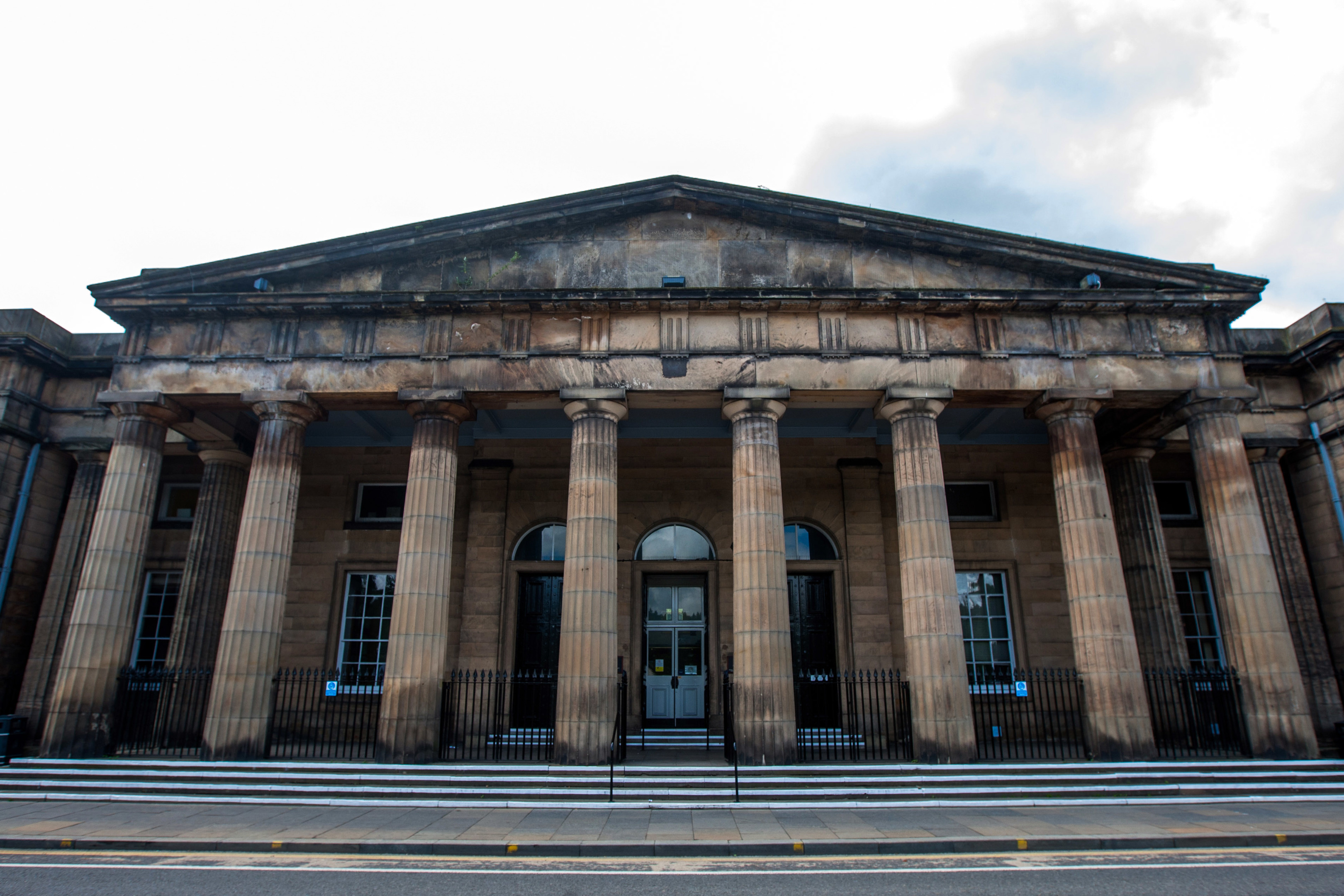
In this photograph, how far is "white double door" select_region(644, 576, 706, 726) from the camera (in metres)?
16.5

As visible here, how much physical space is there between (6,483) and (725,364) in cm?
1471

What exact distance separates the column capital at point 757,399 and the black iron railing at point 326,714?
834cm

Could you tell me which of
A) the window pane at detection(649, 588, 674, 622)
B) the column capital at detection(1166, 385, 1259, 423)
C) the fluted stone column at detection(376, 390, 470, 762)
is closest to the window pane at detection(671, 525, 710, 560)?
the window pane at detection(649, 588, 674, 622)

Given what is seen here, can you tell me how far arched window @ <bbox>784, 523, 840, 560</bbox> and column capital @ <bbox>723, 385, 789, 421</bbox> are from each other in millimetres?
4708

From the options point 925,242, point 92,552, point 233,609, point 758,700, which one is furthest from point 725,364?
point 92,552

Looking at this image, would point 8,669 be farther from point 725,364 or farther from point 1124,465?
point 1124,465

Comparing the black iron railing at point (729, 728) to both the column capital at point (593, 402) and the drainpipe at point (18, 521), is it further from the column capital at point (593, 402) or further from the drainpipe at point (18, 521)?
the drainpipe at point (18, 521)

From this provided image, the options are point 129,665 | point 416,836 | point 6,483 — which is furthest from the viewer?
point 129,665

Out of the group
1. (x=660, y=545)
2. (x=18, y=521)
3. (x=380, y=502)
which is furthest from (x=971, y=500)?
(x=18, y=521)

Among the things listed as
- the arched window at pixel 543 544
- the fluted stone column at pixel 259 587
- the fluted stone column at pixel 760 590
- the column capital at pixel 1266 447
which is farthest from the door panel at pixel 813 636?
the fluted stone column at pixel 259 587

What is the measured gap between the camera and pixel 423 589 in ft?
42.2

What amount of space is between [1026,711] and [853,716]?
600cm

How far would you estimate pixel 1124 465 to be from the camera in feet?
53.4

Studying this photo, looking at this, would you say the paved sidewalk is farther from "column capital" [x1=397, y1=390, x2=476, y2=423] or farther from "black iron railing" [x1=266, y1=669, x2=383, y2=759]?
"column capital" [x1=397, y1=390, x2=476, y2=423]
